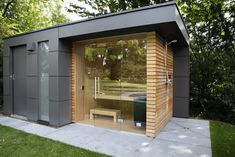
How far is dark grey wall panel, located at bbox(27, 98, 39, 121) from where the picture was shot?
553 centimetres

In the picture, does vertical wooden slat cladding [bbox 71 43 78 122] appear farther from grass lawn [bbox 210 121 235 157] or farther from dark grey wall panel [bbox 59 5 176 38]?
grass lawn [bbox 210 121 235 157]

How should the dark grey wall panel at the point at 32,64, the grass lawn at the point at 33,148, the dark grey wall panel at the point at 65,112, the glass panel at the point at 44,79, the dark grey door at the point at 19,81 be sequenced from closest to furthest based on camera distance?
the grass lawn at the point at 33,148
the dark grey wall panel at the point at 65,112
the glass panel at the point at 44,79
the dark grey wall panel at the point at 32,64
the dark grey door at the point at 19,81

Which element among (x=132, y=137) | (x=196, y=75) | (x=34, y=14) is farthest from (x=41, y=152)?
(x=34, y=14)

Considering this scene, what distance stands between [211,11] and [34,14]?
9.90m

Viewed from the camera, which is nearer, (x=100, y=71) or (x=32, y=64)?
(x=100, y=71)

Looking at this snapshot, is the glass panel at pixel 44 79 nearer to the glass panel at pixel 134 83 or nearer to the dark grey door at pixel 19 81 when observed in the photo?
the dark grey door at pixel 19 81

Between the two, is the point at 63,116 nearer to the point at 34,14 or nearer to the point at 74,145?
the point at 74,145

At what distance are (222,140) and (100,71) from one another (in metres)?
3.32

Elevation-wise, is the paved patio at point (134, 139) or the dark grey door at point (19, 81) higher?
the dark grey door at point (19, 81)

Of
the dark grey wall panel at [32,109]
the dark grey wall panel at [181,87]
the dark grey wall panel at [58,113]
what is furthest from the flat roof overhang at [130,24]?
the dark grey wall panel at [32,109]

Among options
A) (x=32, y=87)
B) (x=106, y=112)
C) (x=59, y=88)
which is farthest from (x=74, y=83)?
(x=32, y=87)

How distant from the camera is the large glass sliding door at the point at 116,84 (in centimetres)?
465

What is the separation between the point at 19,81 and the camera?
6121mm

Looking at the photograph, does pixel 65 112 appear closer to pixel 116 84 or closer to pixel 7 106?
pixel 116 84
